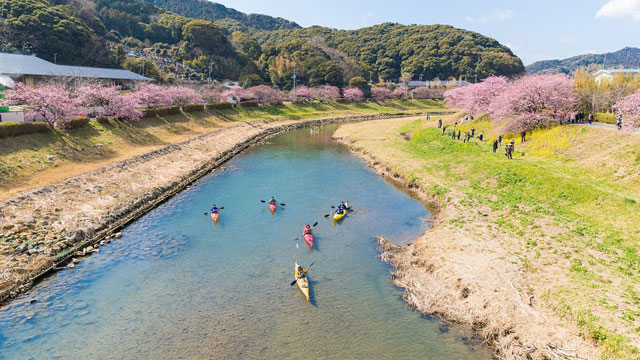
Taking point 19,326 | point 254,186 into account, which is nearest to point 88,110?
point 254,186

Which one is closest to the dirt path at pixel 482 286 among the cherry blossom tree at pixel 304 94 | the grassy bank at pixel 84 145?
the grassy bank at pixel 84 145

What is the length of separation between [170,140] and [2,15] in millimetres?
75669

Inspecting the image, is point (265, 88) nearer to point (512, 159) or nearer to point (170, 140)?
point (170, 140)

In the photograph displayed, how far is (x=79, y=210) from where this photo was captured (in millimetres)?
25531

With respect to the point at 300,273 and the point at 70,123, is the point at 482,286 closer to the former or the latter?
the point at 300,273

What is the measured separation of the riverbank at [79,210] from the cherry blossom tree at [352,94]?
79647 mm

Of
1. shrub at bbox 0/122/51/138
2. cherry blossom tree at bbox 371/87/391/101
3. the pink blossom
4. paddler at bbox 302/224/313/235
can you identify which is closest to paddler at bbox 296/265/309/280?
paddler at bbox 302/224/313/235

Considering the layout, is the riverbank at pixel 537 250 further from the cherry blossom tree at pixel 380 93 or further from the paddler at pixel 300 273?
the cherry blossom tree at pixel 380 93

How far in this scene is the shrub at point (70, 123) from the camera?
4038 centimetres

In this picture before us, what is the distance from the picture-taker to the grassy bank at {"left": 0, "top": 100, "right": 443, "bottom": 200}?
29.7m

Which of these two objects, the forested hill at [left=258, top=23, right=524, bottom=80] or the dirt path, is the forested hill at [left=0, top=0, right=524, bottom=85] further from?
the dirt path

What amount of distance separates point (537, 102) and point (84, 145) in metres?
53.5

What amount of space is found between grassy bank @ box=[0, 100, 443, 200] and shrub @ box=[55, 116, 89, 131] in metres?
0.66

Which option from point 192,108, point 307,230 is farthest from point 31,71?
point 307,230
